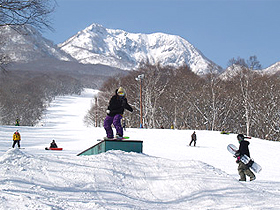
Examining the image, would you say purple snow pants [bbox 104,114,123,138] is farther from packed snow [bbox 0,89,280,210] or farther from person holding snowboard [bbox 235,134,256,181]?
person holding snowboard [bbox 235,134,256,181]

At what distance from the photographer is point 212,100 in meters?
43.3

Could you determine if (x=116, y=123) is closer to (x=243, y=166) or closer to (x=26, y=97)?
(x=243, y=166)

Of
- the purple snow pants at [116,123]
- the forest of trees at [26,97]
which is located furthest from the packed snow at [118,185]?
the forest of trees at [26,97]

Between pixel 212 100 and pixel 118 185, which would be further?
pixel 212 100

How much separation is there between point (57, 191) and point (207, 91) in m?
40.5

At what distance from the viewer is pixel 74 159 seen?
Result: 6.82m

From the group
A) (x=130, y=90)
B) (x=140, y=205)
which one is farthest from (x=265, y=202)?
(x=130, y=90)

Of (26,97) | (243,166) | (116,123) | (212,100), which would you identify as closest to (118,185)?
(116,123)

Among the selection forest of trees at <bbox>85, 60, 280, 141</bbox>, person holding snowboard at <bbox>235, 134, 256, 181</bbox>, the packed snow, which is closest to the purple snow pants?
the packed snow

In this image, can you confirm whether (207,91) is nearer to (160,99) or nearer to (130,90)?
(160,99)

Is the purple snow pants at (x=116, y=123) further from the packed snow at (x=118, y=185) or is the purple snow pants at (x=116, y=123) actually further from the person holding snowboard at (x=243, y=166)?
the person holding snowboard at (x=243, y=166)

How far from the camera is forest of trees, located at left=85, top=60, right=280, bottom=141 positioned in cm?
3941

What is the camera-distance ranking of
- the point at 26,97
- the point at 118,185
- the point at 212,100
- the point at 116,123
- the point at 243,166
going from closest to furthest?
the point at 118,185, the point at 243,166, the point at 116,123, the point at 212,100, the point at 26,97

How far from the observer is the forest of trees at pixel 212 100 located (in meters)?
39.4
